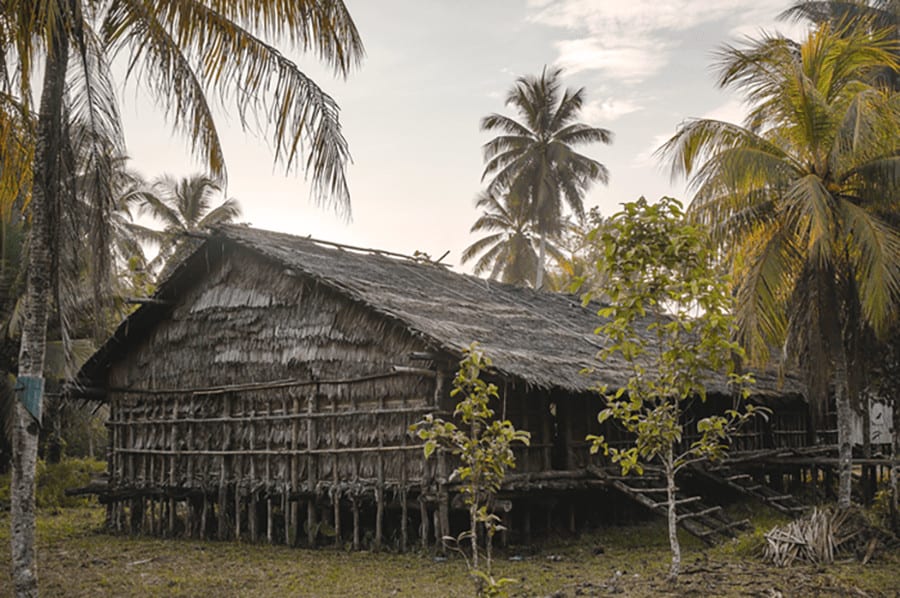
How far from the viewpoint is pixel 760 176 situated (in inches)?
477

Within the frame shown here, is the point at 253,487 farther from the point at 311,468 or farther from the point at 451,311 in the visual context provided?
the point at 451,311

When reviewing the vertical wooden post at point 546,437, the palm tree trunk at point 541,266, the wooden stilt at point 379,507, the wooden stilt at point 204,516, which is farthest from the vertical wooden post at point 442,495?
the palm tree trunk at point 541,266

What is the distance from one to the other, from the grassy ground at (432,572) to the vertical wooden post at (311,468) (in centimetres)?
41

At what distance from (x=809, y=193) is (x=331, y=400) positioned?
23.5 ft

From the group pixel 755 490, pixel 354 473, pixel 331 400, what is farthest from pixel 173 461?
pixel 755 490

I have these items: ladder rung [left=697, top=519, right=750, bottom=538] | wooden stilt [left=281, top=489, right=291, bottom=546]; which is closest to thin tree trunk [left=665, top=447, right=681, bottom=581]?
ladder rung [left=697, top=519, right=750, bottom=538]

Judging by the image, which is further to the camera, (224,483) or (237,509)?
(224,483)

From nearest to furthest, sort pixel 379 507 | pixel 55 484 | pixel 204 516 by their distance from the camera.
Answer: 1. pixel 379 507
2. pixel 204 516
3. pixel 55 484

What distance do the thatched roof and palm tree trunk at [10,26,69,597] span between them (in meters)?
4.70

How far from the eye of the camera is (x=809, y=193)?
11.2 meters

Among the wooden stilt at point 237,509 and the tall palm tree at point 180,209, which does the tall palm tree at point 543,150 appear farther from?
the wooden stilt at point 237,509

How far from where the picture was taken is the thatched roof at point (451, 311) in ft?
38.6

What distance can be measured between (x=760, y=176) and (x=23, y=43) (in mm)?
9258

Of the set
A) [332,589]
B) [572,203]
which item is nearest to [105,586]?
[332,589]
